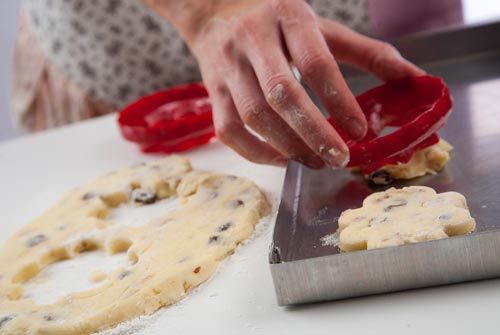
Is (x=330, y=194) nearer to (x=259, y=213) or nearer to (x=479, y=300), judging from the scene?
(x=259, y=213)

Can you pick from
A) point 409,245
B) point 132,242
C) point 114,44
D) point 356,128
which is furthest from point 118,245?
point 114,44

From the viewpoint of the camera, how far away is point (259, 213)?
1242 millimetres

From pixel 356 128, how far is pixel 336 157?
10cm

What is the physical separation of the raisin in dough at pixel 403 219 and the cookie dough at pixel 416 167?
0.11 metres

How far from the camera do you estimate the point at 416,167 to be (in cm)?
123

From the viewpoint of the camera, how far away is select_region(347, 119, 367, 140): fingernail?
49.2 inches

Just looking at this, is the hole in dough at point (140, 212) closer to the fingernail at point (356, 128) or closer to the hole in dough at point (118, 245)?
the hole in dough at point (118, 245)

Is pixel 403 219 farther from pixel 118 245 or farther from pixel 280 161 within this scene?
pixel 118 245

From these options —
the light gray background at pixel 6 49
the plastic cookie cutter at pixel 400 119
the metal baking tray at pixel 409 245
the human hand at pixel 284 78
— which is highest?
the human hand at pixel 284 78

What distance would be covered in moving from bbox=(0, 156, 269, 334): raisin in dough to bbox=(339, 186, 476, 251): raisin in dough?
0.68 ft

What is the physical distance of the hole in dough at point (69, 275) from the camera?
1.15 meters

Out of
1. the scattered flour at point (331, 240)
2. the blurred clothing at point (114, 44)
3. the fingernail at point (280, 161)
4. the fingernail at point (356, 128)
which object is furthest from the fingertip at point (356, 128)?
the blurred clothing at point (114, 44)

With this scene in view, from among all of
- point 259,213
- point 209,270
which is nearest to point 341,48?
point 259,213

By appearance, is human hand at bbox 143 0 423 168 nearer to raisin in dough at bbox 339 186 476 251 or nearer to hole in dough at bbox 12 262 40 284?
raisin in dough at bbox 339 186 476 251
